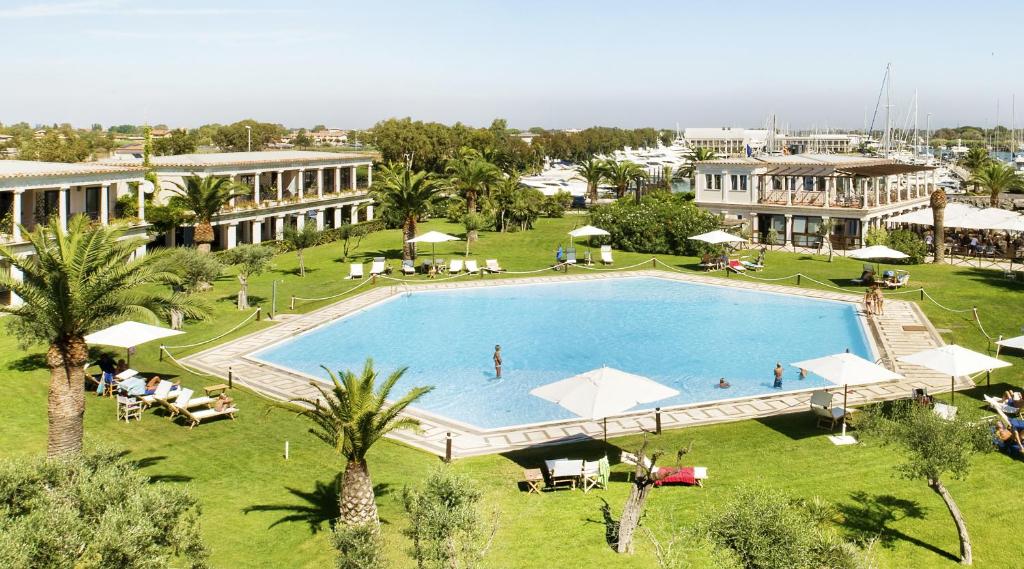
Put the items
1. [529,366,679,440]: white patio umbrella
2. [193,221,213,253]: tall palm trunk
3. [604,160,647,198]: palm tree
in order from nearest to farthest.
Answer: [529,366,679,440]: white patio umbrella → [193,221,213,253]: tall palm trunk → [604,160,647,198]: palm tree

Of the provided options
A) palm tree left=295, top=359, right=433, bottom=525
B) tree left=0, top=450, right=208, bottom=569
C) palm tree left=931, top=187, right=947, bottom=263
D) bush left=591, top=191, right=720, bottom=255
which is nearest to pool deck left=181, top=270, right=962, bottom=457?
palm tree left=295, top=359, right=433, bottom=525

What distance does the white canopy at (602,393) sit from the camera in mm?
15555

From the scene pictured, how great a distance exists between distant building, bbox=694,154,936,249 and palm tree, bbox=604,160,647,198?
15579 millimetres

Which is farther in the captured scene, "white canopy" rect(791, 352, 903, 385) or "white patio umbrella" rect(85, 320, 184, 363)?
"white patio umbrella" rect(85, 320, 184, 363)

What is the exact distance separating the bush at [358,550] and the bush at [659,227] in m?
34.5

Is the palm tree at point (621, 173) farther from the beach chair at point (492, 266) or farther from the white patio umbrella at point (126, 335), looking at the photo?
the white patio umbrella at point (126, 335)

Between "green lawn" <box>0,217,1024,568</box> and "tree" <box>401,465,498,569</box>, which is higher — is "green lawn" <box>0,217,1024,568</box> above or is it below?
below

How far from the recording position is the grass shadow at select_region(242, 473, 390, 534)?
43.6ft

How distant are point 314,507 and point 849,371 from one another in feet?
38.1

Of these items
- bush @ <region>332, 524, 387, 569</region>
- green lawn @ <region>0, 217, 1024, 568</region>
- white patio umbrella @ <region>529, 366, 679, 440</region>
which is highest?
white patio umbrella @ <region>529, 366, 679, 440</region>

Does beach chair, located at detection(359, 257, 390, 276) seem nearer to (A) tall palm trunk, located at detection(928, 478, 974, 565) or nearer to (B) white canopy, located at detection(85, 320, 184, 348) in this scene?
(B) white canopy, located at detection(85, 320, 184, 348)

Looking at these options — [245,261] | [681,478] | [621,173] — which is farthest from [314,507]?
[621,173]

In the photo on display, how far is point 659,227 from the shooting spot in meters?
43.4

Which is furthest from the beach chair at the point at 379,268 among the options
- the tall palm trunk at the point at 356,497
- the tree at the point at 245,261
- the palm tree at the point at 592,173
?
the palm tree at the point at 592,173
